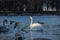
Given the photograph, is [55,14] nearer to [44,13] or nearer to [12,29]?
[44,13]

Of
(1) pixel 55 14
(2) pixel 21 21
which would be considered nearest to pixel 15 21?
(2) pixel 21 21

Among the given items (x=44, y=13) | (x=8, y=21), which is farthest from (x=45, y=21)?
(x=8, y=21)

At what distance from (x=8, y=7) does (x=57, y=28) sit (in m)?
1.31

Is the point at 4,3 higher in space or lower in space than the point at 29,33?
higher

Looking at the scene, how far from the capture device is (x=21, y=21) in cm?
1110

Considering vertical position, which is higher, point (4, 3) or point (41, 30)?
point (4, 3)

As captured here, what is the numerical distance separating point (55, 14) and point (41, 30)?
22.1 inches

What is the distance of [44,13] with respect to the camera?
36.2ft

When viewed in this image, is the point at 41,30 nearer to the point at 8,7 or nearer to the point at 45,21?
the point at 45,21

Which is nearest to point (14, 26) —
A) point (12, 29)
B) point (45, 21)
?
point (12, 29)

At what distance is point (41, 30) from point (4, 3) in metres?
1.13

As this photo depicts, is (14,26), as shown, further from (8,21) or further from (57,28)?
(57,28)

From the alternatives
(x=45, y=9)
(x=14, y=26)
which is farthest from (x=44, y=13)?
(x=14, y=26)

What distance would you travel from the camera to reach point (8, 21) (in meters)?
11.2
